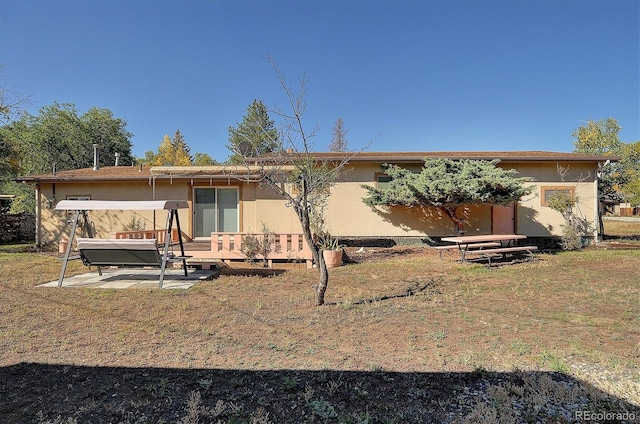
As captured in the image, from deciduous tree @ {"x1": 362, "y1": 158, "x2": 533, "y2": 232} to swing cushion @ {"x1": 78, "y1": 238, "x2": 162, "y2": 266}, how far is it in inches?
274

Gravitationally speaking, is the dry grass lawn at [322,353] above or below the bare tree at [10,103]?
below

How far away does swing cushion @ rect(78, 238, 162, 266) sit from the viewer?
599 cm

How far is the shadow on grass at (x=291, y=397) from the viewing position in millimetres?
2219

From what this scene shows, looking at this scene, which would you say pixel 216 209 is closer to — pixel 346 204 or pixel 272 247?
pixel 272 247

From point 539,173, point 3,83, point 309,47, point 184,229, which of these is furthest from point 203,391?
point 3,83

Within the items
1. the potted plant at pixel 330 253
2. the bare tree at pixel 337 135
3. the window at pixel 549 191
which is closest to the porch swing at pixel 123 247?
the potted plant at pixel 330 253

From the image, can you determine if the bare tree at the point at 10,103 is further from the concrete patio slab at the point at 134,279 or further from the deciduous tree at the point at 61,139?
the concrete patio slab at the point at 134,279

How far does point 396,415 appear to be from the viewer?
2.25m

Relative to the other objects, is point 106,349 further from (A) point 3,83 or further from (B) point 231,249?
(A) point 3,83

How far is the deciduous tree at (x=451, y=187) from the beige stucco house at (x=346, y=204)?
25.3 inches

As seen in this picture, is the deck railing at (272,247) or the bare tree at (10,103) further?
the bare tree at (10,103)

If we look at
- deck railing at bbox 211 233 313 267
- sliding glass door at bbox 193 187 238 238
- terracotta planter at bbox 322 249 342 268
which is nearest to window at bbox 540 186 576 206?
terracotta planter at bbox 322 249 342 268

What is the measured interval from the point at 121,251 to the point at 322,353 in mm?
4559

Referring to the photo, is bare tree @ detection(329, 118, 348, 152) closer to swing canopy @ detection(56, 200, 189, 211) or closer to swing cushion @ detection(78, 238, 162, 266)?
swing canopy @ detection(56, 200, 189, 211)
